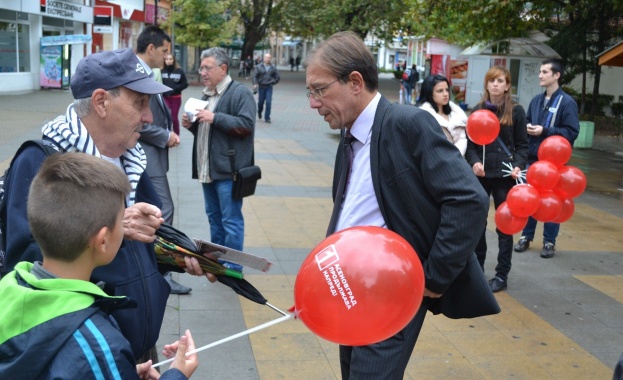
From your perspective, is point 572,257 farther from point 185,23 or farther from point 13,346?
point 185,23

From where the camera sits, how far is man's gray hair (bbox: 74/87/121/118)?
2.64m

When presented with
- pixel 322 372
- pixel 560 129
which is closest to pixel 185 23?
pixel 560 129

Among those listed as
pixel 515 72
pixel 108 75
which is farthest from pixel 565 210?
pixel 515 72

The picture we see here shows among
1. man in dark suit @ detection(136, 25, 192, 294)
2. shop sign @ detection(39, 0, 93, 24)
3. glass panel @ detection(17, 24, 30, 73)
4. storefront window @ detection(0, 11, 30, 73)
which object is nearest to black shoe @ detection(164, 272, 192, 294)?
man in dark suit @ detection(136, 25, 192, 294)

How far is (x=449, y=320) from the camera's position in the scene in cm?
559

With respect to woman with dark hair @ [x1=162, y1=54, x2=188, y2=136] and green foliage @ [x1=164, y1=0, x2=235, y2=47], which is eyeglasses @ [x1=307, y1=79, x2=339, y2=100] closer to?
woman with dark hair @ [x1=162, y1=54, x2=188, y2=136]

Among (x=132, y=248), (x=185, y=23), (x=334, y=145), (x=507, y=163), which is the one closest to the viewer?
(x=132, y=248)

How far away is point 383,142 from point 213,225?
3.92 metres

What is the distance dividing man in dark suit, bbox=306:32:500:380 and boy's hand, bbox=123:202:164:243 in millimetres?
854

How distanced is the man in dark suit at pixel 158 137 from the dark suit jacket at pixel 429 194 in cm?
294

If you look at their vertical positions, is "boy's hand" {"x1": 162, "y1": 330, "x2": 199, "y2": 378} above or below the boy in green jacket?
below

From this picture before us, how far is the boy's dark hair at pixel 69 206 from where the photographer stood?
1.86 m

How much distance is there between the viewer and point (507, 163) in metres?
6.18

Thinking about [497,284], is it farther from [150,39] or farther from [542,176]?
[150,39]
